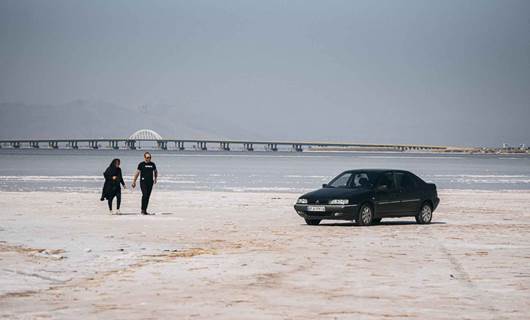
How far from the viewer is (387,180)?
27172 mm

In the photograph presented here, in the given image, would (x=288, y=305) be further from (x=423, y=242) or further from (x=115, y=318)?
(x=423, y=242)

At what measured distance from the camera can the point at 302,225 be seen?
26500 millimetres

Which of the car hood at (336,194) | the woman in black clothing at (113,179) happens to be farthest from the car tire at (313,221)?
the woman in black clothing at (113,179)

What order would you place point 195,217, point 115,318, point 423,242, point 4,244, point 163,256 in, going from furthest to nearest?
point 195,217
point 423,242
point 4,244
point 163,256
point 115,318

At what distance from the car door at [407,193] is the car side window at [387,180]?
7.7 inches

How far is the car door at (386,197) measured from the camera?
86.9 feet

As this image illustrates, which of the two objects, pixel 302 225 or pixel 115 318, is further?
pixel 302 225

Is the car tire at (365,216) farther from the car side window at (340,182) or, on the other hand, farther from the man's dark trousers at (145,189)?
the man's dark trousers at (145,189)

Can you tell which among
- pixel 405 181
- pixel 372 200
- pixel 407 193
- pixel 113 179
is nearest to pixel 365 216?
pixel 372 200

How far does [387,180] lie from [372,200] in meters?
1.10

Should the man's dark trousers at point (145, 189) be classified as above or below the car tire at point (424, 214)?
above

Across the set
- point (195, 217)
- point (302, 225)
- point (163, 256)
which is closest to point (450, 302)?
point (163, 256)

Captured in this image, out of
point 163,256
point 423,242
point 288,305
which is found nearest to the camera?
point 288,305

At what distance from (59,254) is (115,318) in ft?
23.6
